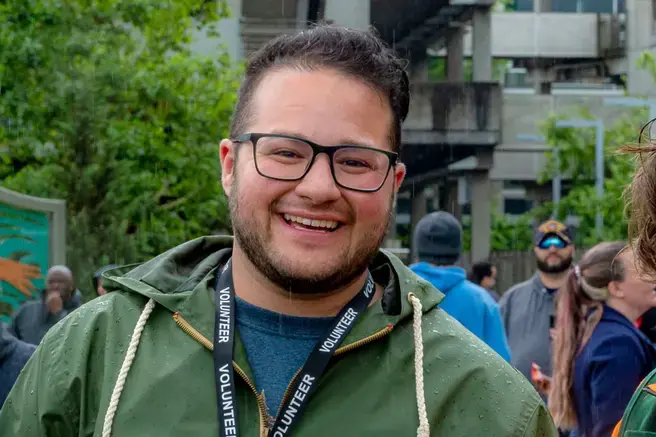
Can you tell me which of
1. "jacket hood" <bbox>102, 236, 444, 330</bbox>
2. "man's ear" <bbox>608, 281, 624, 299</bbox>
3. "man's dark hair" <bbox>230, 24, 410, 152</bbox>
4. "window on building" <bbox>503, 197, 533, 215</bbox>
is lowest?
"window on building" <bbox>503, 197, 533, 215</bbox>

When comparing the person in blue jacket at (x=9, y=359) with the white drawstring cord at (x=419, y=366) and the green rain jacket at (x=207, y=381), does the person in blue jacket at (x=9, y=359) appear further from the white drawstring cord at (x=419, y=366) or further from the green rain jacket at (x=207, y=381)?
the white drawstring cord at (x=419, y=366)

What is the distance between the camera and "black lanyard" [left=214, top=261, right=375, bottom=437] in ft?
8.38

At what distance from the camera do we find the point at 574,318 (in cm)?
564

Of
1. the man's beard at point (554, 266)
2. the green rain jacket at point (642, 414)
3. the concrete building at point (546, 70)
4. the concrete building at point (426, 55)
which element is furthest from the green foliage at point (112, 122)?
the concrete building at point (546, 70)

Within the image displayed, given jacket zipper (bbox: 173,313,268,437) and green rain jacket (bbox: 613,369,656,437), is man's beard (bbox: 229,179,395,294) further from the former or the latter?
green rain jacket (bbox: 613,369,656,437)

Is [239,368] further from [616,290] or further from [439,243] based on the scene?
[439,243]

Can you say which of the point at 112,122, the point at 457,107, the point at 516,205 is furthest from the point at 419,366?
the point at 516,205

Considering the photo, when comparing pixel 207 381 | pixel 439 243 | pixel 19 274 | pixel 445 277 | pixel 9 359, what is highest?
pixel 207 381

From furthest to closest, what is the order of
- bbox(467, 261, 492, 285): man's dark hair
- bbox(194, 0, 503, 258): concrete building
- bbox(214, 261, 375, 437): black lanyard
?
1. bbox(194, 0, 503, 258): concrete building
2. bbox(467, 261, 492, 285): man's dark hair
3. bbox(214, 261, 375, 437): black lanyard

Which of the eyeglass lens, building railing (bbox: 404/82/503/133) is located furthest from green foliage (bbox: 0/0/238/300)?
the eyeglass lens

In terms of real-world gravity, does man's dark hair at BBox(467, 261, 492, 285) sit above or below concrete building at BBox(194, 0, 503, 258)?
below

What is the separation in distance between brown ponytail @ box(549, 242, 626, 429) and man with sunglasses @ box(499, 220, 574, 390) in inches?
56.7

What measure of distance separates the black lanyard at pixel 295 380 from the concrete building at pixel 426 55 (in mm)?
20919

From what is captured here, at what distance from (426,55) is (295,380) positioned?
3086 cm
